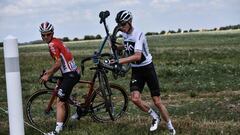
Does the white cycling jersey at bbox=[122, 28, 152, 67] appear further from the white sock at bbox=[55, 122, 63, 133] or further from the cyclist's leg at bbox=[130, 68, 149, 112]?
the white sock at bbox=[55, 122, 63, 133]

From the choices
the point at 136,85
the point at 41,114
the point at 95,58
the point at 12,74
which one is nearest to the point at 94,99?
the point at 95,58

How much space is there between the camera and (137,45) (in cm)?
872

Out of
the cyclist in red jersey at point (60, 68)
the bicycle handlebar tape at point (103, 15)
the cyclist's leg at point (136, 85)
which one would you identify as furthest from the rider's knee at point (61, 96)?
the bicycle handlebar tape at point (103, 15)

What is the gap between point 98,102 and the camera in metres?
10.4

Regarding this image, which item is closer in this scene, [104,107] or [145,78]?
[145,78]

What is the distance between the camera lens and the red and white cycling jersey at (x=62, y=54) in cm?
913

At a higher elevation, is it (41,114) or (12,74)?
(12,74)

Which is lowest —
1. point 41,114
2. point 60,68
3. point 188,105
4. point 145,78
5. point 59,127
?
point 188,105

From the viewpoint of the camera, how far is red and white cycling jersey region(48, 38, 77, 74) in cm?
913

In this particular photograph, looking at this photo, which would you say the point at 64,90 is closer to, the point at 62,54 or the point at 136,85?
the point at 62,54

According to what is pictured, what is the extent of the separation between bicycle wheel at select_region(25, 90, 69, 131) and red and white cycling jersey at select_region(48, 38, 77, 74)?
0.73 metres

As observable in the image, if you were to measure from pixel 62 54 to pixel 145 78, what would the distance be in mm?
1450

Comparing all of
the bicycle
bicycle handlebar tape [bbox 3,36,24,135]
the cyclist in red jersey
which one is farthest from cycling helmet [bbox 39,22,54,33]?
bicycle handlebar tape [bbox 3,36,24,135]

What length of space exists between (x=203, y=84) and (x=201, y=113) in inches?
312
